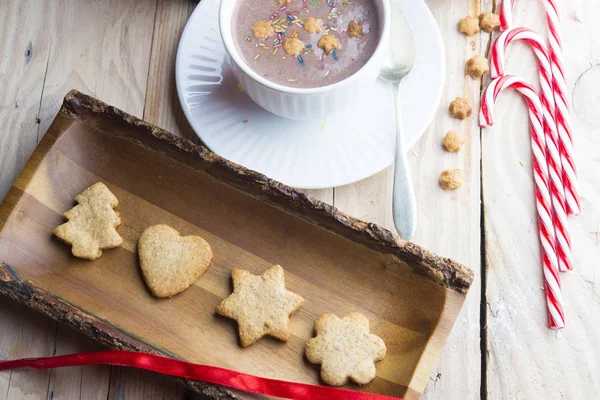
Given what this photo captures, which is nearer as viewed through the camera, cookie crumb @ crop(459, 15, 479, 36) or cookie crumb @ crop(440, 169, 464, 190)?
cookie crumb @ crop(440, 169, 464, 190)

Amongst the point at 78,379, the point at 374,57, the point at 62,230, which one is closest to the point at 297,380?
the point at 78,379

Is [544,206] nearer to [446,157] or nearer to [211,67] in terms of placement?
[446,157]

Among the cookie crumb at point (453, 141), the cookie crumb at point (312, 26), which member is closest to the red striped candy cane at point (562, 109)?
the cookie crumb at point (453, 141)

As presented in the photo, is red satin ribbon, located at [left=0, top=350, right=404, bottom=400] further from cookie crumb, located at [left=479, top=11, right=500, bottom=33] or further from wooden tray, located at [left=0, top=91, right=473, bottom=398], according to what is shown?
cookie crumb, located at [left=479, top=11, right=500, bottom=33]

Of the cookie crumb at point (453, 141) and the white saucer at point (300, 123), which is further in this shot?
the cookie crumb at point (453, 141)

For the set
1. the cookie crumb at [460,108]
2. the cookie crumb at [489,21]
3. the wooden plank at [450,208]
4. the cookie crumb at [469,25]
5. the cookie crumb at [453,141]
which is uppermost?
the cookie crumb at [489,21]

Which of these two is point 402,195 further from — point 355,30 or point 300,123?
point 355,30

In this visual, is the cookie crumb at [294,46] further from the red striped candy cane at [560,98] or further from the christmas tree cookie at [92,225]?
the red striped candy cane at [560,98]

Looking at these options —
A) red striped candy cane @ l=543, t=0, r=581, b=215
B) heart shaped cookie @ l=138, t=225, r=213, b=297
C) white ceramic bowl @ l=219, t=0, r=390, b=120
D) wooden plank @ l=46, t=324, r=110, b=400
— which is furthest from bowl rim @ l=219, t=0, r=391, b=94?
wooden plank @ l=46, t=324, r=110, b=400
